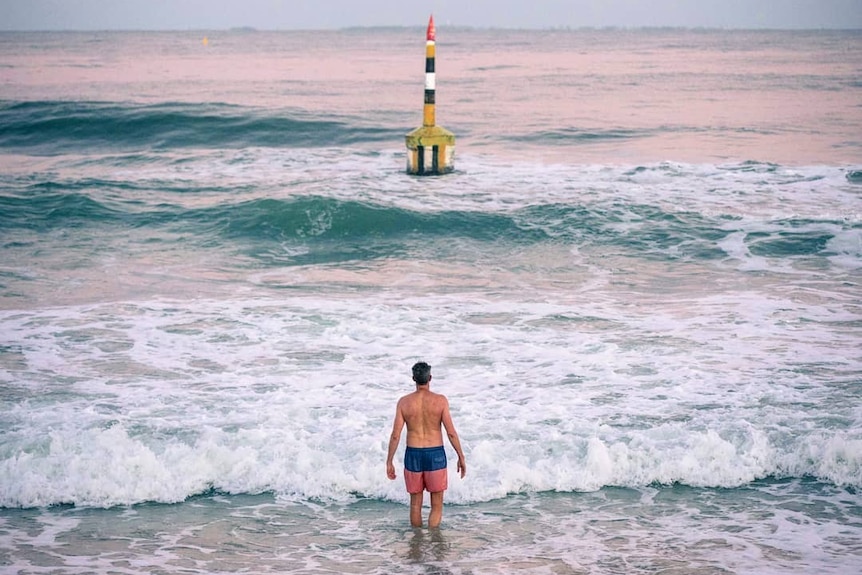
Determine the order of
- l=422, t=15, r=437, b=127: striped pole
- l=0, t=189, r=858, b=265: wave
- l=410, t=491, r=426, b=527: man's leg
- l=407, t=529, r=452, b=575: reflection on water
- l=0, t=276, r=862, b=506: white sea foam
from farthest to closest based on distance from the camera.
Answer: l=422, t=15, r=437, b=127: striped pole, l=0, t=189, r=858, b=265: wave, l=0, t=276, r=862, b=506: white sea foam, l=410, t=491, r=426, b=527: man's leg, l=407, t=529, r=452, b=575: reflection on water

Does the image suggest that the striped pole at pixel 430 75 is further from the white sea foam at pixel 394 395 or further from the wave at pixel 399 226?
the white sea foam at pixel 394 395

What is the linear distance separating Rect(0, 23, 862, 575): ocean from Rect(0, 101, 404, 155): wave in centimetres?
319

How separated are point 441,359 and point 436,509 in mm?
3523

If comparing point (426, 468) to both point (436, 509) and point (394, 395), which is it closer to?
point (436, 509)

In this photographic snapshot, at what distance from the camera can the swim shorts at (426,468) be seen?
6758mm

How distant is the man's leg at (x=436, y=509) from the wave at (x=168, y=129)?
20777 millimetres

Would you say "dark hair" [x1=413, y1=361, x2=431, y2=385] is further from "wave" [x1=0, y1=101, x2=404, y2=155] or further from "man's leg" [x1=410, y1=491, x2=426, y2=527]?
"wave" [x1=0, y1=101, x2=404, y2=155]

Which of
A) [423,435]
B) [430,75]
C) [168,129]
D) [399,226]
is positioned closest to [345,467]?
[423,435]

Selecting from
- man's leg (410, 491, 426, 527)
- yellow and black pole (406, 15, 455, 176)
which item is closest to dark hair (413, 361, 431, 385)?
man's leg (410, 491, 426, 527)

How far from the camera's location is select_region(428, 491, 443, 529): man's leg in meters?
6.89

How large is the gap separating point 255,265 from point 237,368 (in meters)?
5.00

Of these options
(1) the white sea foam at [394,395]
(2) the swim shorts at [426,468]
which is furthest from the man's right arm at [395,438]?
(1) the white sea foam at [394,395]

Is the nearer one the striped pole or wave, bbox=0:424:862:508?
wave, bbox=0:424:862:508

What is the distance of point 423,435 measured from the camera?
22.1 ft
